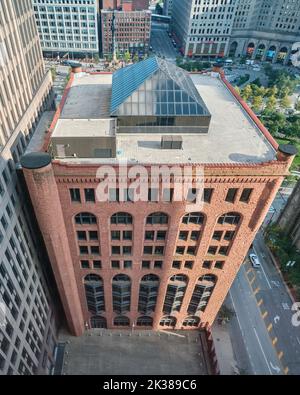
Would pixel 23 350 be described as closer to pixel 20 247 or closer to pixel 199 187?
pixel 20 247

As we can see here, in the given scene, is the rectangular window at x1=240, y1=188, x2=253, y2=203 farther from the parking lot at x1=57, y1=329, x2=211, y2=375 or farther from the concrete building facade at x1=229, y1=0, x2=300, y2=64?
the concrete building facade at x1=229, y1=0, x2=300, y2=64

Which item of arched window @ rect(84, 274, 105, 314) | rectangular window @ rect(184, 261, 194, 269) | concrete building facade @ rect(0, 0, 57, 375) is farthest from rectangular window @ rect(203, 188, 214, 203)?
concrete building facade @ rect(0, 0, 57, 375)

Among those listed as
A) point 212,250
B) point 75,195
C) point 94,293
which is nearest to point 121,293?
point 94,293

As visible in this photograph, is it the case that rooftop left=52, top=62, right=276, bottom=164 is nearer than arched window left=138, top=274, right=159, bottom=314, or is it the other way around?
rooftop left=52, top=62, right=276, bottom=164

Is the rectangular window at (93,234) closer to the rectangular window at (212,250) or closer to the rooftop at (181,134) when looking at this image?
the rooftop at (181,134)

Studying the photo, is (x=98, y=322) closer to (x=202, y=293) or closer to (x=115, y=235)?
(x=202, y=293)

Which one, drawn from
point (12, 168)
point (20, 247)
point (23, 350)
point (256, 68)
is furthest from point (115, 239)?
point (256, 68)
